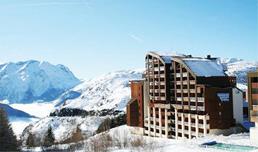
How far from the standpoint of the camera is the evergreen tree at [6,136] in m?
54.2

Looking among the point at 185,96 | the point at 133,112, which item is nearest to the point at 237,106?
the point at 185,96

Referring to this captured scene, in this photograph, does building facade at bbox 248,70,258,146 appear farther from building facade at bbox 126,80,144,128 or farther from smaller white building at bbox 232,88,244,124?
building facade at bbox 126,80,144,128

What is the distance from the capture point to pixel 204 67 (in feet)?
224

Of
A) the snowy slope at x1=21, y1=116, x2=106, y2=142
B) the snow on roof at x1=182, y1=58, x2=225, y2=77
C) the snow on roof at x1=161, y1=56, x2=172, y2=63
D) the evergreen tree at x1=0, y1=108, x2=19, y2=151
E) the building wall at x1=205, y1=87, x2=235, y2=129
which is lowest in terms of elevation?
the snowy slope at x1=21, y1=116, x2=106, y2=142

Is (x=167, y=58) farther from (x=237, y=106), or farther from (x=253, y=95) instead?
(x=253, y=95)

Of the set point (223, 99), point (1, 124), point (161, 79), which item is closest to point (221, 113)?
point (223, 99)

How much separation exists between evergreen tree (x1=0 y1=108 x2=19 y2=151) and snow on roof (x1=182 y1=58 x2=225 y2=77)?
27.4 meters

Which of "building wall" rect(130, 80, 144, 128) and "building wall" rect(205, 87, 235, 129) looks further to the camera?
"building wall" rect(130, 80, 144, 128)

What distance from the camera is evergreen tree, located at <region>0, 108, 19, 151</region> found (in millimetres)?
54156

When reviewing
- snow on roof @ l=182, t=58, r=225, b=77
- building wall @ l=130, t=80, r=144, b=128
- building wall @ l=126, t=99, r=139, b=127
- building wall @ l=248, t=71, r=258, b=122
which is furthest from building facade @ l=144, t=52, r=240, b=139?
building wall @ l=248, t=71, r=258, b=122

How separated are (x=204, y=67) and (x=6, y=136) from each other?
101 ft

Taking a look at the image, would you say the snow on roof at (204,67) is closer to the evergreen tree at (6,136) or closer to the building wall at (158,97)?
the building wall at (158,97)

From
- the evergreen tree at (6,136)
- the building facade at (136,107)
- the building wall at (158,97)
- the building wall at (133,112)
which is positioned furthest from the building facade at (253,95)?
the building wall at (133,112)

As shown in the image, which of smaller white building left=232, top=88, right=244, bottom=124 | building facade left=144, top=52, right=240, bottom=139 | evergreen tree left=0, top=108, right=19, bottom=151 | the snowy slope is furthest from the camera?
the snowy slope
